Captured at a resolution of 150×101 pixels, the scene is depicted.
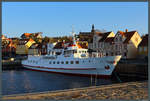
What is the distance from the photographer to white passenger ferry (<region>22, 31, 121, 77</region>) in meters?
26.0

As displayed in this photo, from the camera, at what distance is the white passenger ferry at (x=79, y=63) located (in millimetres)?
25953

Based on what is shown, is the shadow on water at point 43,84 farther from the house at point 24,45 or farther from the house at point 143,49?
the house at point 24,45

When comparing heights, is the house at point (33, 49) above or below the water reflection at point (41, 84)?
above

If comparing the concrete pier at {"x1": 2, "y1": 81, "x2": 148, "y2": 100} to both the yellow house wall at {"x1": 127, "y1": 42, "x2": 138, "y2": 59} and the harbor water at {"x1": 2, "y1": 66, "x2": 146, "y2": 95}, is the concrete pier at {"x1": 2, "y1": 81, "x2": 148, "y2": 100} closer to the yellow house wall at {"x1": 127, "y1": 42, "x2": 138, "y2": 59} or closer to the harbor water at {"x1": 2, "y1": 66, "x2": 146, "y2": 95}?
the harbor water at {"x1": 2, "y1": 66, "x2": 146, "y2": 95}

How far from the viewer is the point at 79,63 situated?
27312mm

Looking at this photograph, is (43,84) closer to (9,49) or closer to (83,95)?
(83,95)

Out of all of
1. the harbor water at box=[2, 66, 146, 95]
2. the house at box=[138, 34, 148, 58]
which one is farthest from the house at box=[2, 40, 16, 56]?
the house at box=[138, 34, 148, 58]

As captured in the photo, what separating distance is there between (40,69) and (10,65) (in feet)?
55.3

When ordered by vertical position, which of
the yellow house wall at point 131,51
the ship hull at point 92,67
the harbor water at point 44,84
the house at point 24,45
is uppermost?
the house at point 24,45

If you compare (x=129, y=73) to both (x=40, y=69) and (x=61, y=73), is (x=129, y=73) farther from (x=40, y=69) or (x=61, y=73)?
(x=40, y=69)

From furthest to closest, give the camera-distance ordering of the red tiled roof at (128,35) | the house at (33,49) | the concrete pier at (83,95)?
1. the house at (33,49)
2. the red tiled roof at (128,35)
3. the concrete pier at (83,95)

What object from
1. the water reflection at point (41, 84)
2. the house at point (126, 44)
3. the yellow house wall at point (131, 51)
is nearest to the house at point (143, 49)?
the yellow house wall at point (131, 51)

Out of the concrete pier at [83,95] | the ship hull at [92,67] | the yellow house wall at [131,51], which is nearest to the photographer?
the concrete pier at [83,95]

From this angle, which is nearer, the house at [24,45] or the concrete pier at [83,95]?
the concrete pier at [83,95]
